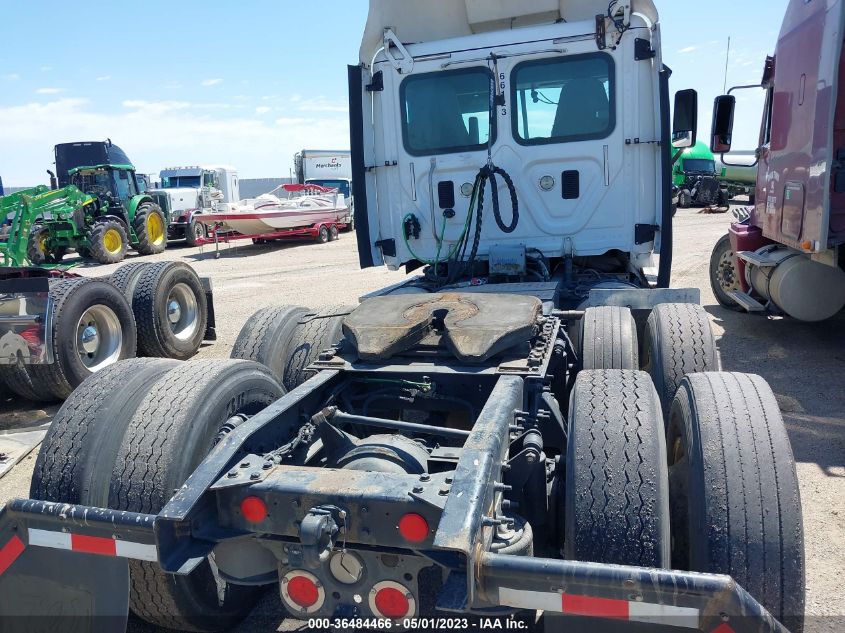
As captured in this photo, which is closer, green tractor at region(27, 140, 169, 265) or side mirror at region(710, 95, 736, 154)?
side mirror at region(710, 95, 736, 154)

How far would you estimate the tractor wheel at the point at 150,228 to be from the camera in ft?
62.3

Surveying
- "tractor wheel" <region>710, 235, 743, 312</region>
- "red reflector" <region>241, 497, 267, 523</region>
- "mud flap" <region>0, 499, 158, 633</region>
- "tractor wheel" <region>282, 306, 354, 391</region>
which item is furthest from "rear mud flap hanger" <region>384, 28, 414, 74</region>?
"tractor wheel" <region>710, 235, 743, 312</region>

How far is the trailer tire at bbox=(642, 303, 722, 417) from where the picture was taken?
3.72 metres

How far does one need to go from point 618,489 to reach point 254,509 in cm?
116

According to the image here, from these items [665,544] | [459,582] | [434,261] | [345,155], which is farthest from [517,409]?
[345,155]

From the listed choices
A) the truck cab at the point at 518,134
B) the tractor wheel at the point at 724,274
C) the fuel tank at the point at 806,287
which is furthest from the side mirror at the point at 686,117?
the tractor wheel at the point at 724,274

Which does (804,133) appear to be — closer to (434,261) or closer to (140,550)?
(434,261)

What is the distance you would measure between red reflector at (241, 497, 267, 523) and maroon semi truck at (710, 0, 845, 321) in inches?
213

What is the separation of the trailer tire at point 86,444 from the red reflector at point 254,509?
26.8 inches

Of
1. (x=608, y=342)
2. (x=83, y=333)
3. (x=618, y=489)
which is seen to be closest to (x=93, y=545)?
(x=618, y=489)

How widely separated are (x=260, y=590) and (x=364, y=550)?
4.08 ft

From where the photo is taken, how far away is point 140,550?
208 cm

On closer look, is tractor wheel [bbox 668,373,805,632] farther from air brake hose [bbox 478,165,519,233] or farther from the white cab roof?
the white cab roof

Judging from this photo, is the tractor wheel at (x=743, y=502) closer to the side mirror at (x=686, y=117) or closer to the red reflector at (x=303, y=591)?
the red reflector at (x=303, y=591)
